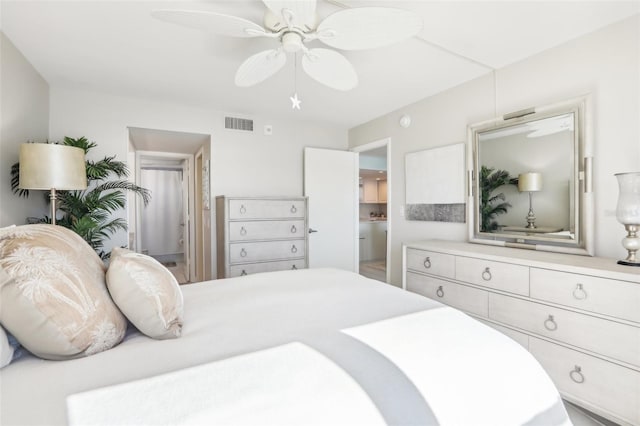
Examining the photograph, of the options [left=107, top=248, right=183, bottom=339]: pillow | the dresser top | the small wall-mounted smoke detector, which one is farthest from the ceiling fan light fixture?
the small wall-mounted smoke detector

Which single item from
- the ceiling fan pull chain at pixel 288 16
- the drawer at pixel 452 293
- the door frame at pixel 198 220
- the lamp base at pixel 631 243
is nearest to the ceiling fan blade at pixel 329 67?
the ceiling fan pull chain at pixel 288 16

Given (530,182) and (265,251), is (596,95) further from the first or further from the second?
(265,251)

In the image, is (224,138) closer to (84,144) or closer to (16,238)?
(84,144)

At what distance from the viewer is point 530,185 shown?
7.54ft

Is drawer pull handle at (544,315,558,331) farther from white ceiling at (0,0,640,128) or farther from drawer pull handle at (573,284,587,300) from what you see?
white ceiling at (0,0,640,128)

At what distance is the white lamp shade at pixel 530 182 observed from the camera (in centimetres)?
225

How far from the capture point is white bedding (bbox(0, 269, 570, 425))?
2.07ft

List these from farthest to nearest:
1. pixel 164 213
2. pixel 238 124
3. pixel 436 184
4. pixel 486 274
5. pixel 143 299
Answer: pixel 164 213
pixel 238 124
pixel 436 184
pixel 486 274
pixel 143 299

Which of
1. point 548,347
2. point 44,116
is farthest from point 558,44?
point 44,116

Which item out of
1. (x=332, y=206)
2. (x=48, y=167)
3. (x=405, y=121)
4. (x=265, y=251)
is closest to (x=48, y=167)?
(x=48, y=167)

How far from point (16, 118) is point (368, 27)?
2.54 metres

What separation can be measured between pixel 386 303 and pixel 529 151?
191 centimetres

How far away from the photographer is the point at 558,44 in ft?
6.89

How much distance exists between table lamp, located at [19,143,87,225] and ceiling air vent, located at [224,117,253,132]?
172 centimetres
